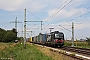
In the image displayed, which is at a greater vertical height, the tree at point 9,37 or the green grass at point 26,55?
the tree at point 9,37

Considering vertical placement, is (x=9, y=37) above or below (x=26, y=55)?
above

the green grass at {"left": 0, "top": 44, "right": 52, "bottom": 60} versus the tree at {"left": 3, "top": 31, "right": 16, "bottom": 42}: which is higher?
the tree at {"left": 3, "top": 31, "right": 16, "bottom": 42}

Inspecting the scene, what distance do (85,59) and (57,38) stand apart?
2145cm

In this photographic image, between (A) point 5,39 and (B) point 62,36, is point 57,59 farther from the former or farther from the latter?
(A) point 5,39

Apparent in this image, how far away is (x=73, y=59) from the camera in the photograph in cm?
1730

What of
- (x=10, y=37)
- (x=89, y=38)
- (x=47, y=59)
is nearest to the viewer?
(x=47, y=59)

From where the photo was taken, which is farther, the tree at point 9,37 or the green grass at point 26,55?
the tree at point 9,37

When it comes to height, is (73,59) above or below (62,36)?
below

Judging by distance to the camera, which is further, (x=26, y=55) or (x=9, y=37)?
(x=9, y=37)

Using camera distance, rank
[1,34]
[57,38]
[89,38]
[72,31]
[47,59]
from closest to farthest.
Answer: [47,59] < [57,38] < [72,31] < [89,38] < [1,34]

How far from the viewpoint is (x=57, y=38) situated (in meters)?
37.8

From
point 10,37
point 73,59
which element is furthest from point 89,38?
point 10,37

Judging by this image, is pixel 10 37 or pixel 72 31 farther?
pixel 10 37

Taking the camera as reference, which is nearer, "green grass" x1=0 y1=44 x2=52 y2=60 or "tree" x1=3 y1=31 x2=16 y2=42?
"green grass" x1=0 y1=44 x2=52 y2=60
